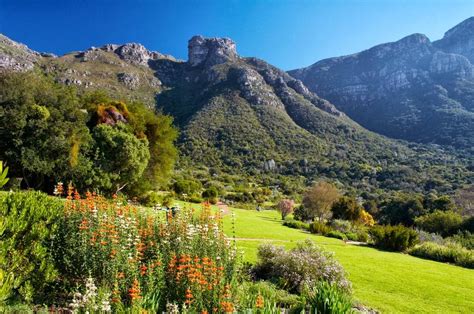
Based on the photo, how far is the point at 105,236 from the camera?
685 centimetres

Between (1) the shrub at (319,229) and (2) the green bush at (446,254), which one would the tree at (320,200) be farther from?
(2) the green bush at (446,254)

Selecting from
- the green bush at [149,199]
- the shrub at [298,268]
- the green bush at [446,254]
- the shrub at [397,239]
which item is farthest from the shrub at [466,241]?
the green bush at [149,199]

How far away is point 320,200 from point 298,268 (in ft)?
89.4

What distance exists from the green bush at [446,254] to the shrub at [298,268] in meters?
10.2

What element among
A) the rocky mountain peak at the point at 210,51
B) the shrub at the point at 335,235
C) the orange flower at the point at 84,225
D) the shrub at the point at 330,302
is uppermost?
the rocky mountain peak at the point at 210,51

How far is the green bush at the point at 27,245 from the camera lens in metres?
6.01

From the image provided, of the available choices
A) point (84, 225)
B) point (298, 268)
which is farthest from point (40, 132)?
point (298, 268)

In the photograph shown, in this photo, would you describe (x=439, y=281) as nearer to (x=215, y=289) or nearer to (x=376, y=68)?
(x=215, y=289)

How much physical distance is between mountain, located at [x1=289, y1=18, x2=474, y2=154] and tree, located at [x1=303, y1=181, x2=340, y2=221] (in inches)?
2573

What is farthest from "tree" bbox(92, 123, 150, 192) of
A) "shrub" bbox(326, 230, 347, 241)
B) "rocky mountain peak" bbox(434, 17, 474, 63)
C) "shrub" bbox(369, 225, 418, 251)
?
"rocky mountain peak" bbox(434, 17, 474, 63)

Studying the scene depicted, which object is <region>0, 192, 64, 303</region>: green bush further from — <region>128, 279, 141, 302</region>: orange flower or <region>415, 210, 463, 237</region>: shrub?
<region>415, 210, 463, 237</region>: shrub

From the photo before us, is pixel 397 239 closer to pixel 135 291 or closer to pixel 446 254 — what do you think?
pixel 446 254

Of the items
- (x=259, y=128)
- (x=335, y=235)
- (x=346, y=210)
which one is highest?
(x=259, y=128)

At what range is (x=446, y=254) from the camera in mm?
17188
